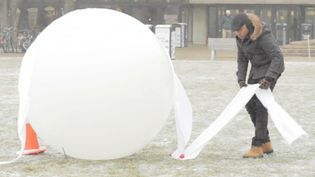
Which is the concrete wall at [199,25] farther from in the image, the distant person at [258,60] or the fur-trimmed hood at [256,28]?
the fur-trimmed hood at [256,28]

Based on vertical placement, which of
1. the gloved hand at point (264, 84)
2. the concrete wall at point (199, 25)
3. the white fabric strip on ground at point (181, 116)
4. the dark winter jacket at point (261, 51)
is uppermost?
the dark winter jacket at point (261, 51)

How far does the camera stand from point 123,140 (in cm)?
738

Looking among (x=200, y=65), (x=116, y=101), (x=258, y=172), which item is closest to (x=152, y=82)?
(x=116, y=101)

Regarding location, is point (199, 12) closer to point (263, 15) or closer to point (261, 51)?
point (263, 15)

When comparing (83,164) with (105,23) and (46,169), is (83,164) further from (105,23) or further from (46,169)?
(105,23)

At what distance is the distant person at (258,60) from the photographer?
7.74 m

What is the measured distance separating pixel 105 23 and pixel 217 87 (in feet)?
30.4

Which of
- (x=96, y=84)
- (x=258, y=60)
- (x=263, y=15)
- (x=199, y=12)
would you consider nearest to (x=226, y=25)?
(x=263, y=15)

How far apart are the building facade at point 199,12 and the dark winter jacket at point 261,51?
31810 mm

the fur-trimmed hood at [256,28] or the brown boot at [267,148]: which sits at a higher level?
the fur-trimmed hood at [256,28]

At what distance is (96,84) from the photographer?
703cm

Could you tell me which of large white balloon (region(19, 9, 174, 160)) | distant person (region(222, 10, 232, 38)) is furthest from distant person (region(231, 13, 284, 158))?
distant person (region(222, 10, 232, 38))

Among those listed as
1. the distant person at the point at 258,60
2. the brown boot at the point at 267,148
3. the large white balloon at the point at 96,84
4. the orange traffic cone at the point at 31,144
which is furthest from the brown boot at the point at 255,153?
the orange traffic cone at the point at 31,144

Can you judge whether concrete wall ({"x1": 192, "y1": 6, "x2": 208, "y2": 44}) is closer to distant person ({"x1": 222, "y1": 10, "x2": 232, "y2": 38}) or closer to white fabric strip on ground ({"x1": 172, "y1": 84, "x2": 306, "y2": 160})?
distant person ({"x1": 222, "y1": 10, "x2": 232, "y2": 38})
